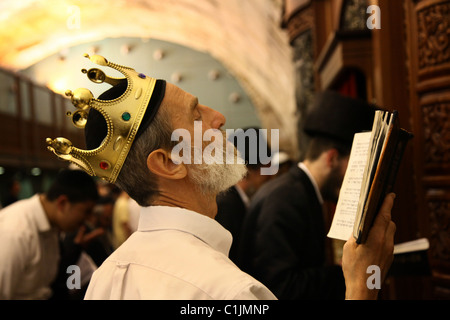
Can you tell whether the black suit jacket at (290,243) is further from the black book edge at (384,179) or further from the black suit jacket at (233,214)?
the black book edge at (384,179)

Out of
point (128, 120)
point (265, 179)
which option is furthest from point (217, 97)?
point (265, 179)

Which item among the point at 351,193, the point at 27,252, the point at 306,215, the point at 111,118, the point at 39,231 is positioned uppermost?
the point at 111,118

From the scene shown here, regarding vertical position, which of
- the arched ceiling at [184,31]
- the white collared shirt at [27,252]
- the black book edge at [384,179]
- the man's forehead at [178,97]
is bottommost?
the white collared shirt at [27,252]

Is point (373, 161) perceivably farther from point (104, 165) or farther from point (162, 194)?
point (104, 165)

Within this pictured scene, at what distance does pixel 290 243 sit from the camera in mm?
2406

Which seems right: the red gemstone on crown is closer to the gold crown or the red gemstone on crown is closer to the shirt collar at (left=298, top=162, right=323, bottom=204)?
the gold crown

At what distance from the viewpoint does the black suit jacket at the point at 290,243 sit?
2.32 metres

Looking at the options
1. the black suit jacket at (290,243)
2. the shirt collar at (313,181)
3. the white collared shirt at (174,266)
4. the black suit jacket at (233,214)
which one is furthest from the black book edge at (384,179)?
the black suit jacket at (233,214)

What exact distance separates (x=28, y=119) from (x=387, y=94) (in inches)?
332

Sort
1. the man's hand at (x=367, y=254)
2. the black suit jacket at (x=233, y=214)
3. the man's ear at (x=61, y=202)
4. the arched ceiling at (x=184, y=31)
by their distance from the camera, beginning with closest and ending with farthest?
the man's hand at (x=367, y=254) < the arched ceiling at (x=184, y=31) < the black suit jacket at (x=233, y=214) < the man's ear at (x=61, y=202)

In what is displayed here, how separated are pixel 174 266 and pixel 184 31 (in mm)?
3101

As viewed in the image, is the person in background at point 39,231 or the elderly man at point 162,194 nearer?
the elderly man at point 162,194

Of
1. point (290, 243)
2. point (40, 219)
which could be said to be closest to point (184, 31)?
point (40, 219)

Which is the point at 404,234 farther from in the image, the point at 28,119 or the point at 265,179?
the point at 28,119
